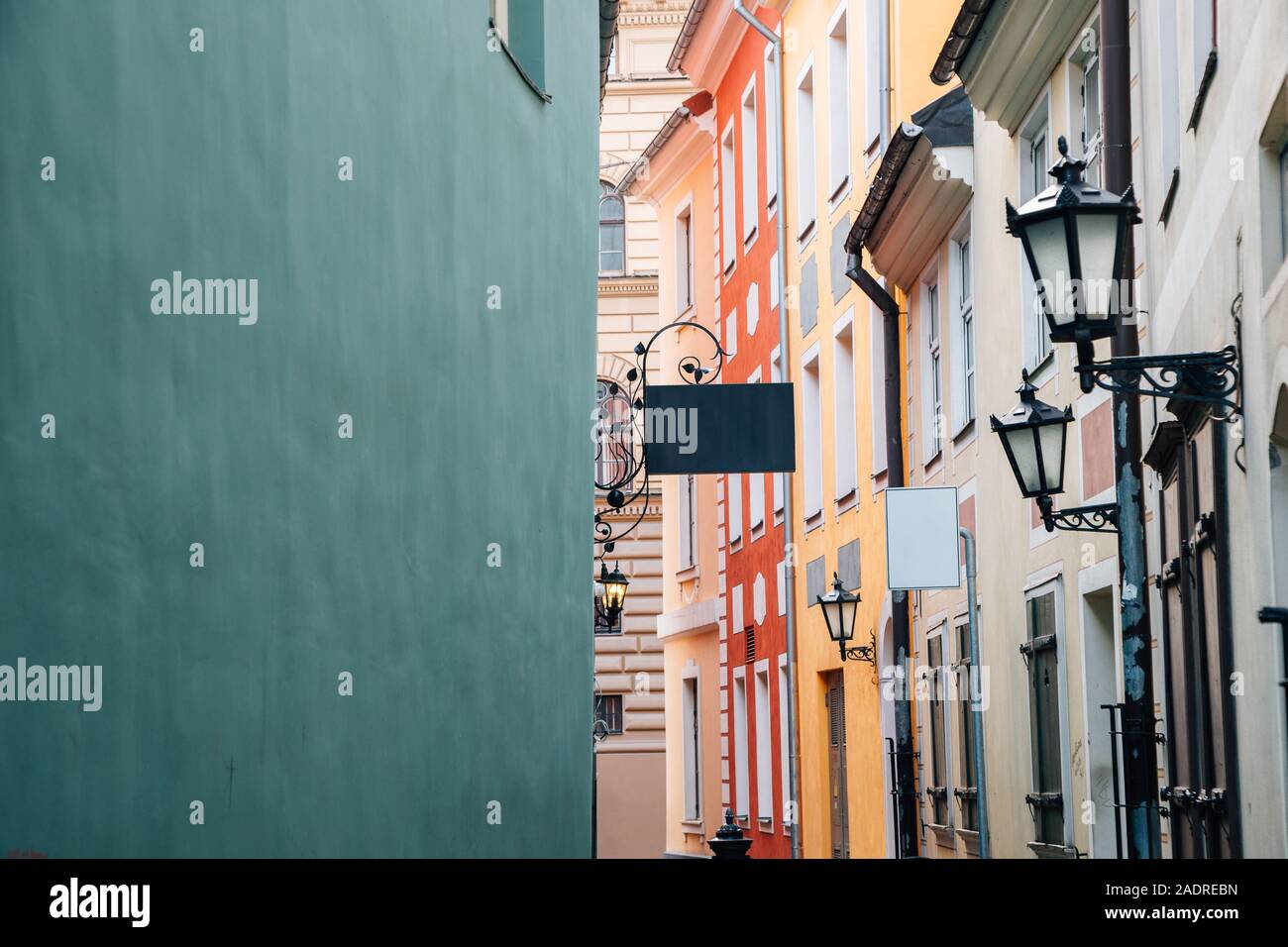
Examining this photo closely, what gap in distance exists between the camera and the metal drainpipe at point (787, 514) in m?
23.6

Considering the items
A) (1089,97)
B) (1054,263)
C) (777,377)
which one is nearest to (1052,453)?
(1054,263)

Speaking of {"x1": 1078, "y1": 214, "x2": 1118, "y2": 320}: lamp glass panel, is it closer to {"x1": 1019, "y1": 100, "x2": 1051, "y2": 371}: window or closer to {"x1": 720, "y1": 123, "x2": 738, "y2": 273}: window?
{"x1": 1019, "y1": 100, "x2": 1051, "y2": 371}: window

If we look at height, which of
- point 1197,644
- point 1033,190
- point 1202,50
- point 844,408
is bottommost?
point 1197,644

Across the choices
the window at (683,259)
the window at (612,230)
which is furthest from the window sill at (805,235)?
the window at (612,230)

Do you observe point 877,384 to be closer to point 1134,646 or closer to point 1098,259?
point 1134,646

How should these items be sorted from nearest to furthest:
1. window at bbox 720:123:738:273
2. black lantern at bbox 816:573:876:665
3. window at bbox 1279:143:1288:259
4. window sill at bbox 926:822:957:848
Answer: window at bbox 1279:143:1288:259 → window sill at bbox 926:822:957:848 → black lantern at bbox 816:573:876:665 → window at bbox 720:123:738:273

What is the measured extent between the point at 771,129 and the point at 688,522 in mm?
8335

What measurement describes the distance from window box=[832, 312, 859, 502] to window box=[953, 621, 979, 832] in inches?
199

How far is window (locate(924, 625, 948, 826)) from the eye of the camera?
17562 mm

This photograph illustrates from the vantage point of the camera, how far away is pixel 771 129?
25703mm

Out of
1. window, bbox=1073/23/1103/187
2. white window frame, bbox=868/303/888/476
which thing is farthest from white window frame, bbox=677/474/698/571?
window, bbox=1073/23/1103/187
